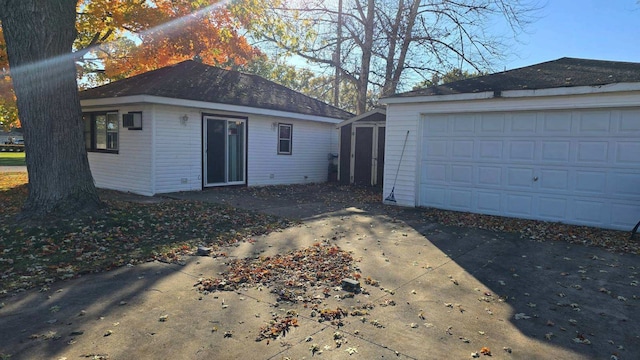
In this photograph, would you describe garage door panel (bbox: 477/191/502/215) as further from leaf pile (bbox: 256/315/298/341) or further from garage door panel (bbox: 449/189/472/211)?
leaf pile (bbox: 256/315/298/341)

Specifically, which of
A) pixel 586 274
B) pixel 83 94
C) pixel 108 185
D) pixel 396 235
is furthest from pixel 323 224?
pixel 83 94

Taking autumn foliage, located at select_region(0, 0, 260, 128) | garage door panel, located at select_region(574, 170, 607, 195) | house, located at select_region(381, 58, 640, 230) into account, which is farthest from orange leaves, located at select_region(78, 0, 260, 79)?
garage door panel, located at select_region(574, 170, 607, 195)

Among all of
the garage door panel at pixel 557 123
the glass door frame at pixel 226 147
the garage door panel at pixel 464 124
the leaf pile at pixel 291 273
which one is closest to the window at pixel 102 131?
the glass door frame at pixel 226 147

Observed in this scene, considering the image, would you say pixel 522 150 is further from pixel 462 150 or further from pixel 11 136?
pixel 11 136

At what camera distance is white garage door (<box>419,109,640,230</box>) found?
748cm

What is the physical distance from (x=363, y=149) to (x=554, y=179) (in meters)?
7.68

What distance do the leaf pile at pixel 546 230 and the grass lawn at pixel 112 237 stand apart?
3874 millimetres

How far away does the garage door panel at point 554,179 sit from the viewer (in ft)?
26.4

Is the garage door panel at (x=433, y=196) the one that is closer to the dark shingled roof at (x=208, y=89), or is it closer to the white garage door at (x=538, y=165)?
the white garage door at (x=538, y=165)

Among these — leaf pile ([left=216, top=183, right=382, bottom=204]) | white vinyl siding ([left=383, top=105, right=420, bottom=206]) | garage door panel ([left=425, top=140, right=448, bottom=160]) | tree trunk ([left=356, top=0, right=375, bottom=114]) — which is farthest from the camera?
tree trunk ([left=356, top=0, right=375, bottom=114])

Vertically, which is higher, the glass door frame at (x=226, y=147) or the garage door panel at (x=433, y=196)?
the glass door frame at (x=226, y=147)

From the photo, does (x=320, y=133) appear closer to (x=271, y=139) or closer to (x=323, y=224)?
(x=271, y=139)

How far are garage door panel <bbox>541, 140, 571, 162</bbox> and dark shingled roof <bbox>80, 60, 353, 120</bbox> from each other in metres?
8.55

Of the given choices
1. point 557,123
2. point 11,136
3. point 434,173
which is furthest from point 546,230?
point 11,136
